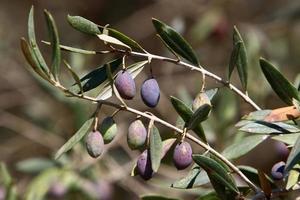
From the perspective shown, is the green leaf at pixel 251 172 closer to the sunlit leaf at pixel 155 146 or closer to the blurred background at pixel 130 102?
the sunlit leaf at pixel 155 146

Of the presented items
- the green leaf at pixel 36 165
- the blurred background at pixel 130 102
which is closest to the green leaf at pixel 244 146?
the blurred background at pixel 130 102

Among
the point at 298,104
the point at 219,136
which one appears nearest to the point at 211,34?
the point at 219,136

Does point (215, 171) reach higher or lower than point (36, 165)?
higher

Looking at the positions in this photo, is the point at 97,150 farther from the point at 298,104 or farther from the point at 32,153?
the point at 32,153

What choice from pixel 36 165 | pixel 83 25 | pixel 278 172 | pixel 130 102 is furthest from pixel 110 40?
pixel 130 102

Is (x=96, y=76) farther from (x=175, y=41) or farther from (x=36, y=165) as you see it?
(x=36, y=165)

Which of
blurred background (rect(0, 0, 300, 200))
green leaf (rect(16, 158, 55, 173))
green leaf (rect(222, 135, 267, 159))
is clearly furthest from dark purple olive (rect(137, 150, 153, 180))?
green leaf (rect(16, 158, 55, 173))
